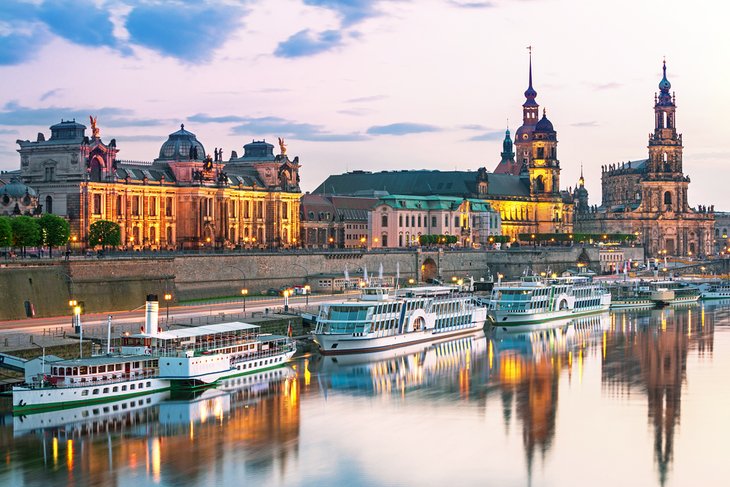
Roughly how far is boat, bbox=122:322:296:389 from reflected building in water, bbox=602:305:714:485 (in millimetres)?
19165

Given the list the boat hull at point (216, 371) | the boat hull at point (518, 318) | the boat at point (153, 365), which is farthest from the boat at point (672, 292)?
the boat hull at point (216, 371)

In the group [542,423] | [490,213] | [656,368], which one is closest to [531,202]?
[490,213]

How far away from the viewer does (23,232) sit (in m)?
90.4

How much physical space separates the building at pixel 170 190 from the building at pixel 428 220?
691 inches

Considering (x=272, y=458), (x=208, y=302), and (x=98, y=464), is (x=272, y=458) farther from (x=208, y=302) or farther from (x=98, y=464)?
(x=208, y=302)

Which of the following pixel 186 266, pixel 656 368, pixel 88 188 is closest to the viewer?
pixel 656 368

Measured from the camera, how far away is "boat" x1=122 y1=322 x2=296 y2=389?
61.2 metres

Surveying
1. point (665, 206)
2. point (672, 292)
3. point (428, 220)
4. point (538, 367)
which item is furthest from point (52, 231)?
point (665, 206)

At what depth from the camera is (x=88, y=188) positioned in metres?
107

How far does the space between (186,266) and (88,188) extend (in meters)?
14.3

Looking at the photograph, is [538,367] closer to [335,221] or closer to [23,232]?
[23,232]

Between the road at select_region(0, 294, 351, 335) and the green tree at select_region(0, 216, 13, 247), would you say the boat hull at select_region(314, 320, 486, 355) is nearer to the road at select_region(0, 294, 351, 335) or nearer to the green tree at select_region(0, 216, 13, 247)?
the road at select_region(0, 294, 351, 335)

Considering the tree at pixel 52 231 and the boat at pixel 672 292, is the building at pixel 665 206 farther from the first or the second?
the tree at pixel 52 231

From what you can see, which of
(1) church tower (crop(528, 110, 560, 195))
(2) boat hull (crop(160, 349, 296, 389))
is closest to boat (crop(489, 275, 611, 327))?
(2) boat hull (crop(160, 349, 296, 389))
